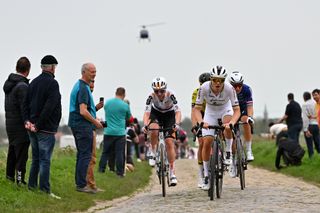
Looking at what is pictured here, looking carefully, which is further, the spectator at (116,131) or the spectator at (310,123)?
the spectator at (310,123)

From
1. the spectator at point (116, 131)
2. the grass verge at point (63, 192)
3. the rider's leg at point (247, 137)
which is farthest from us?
the spectator at point (116, 131)

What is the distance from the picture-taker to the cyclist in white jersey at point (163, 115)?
14938 millimetres

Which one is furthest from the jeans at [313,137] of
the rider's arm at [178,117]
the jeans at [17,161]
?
the jeans at [17,161]

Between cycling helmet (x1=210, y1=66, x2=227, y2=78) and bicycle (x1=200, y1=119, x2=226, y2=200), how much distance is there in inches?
34.8

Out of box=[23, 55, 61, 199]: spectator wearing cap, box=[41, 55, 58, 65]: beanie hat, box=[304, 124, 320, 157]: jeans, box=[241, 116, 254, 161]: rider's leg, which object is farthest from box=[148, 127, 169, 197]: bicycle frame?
box=[304, 124, 320, 157]: jeans

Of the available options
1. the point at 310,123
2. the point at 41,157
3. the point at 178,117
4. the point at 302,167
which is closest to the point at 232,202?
the point at 178,117

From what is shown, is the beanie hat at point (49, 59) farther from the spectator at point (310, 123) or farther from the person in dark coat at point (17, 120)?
the spectator at point (310, 123)

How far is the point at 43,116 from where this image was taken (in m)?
13.2

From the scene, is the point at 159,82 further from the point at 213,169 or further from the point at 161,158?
the point at 213,169

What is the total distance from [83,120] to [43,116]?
1589 millimetres

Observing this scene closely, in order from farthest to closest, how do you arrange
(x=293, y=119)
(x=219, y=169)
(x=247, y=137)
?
1. (x=293, y=119)
2. (x=247, y=137)
3. (x=219, y=169)

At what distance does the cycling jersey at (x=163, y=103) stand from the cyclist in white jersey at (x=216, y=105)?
1253 millimetres

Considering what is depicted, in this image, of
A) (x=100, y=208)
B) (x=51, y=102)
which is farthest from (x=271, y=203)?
(x=51, y=102)

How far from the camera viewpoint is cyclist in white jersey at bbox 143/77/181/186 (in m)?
14.9
